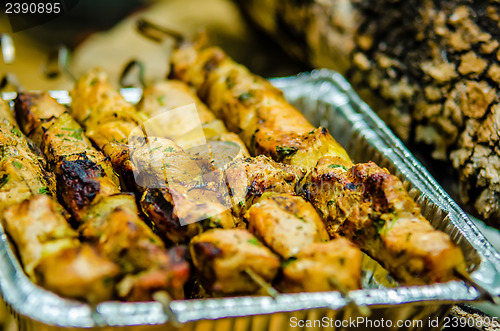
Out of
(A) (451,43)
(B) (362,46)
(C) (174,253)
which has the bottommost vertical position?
(C) (174,253)

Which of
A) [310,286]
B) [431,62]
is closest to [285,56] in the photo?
[431,62]

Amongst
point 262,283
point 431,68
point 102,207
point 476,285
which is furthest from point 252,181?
point 431,68

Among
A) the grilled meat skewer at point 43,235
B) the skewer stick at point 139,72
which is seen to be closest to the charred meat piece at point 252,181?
the grilled meat skewer at point 43,235

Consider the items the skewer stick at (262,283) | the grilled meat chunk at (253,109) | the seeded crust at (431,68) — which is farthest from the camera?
the seeded crust at (431,68)

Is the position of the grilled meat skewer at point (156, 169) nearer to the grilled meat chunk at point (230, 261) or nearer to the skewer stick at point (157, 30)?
the grilled meat chunk at point (230, 261)

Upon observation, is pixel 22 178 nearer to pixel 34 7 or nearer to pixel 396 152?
pixel 34 7

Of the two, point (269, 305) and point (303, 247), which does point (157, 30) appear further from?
point (269, 305)

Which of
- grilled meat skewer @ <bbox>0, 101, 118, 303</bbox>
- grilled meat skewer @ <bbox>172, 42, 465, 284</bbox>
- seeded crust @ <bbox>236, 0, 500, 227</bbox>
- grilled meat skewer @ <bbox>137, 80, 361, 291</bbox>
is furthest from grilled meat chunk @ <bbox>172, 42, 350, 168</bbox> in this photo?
grilled meat skewer @ <bbox>0, 101, 118, 303</bbox>
